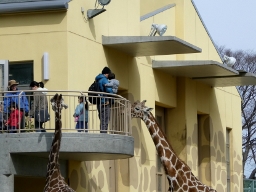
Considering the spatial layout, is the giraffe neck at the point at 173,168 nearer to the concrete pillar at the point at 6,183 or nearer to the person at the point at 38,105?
the person at the point at 38,105

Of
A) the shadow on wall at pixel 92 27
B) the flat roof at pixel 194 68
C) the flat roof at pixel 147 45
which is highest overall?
the shadow on wall at pixel 92 27

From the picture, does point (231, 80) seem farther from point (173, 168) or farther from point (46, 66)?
point (173, 168)

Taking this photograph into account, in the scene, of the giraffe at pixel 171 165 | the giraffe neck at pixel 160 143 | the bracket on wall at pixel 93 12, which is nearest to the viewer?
the giraffe at pixel 171 165

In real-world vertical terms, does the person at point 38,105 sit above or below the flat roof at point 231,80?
below

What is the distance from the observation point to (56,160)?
2228 centimetres

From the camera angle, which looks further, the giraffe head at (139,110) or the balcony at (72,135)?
the giraffe head at (139,110)

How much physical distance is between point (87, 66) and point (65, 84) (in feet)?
4.25

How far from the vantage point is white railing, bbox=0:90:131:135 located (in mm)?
22656

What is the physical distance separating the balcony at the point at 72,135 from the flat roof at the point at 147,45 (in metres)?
2.59

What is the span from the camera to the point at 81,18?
25547mm

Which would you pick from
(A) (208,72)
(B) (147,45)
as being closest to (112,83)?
(B) (147,45)

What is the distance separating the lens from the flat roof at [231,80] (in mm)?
32562

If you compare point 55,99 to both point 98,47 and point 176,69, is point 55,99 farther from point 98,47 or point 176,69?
point 176,69

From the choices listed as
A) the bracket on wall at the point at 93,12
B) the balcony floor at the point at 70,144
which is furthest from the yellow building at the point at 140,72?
the balcony floor at the point at 70,144
